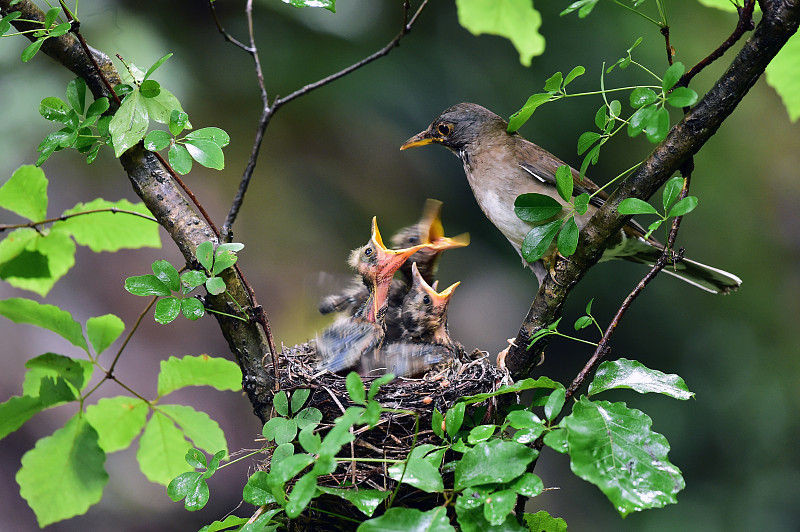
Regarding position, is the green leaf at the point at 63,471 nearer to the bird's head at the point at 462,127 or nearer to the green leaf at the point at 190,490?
the green leaf at the point at 190,490

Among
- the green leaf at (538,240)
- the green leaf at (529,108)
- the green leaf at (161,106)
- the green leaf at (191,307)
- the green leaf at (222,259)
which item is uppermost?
the green leaf at (161,106)

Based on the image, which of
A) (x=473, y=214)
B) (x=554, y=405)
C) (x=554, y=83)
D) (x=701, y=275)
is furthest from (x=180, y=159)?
(x=473, y=214)

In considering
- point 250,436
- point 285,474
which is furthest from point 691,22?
point 285,474

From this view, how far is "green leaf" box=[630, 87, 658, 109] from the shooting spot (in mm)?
1329

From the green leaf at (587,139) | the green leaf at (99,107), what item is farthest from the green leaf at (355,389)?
the green leaf at (99,107)

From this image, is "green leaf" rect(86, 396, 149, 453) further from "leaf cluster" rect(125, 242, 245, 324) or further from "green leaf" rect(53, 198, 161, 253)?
"leaf cluster" rect(125, 242, 245, 324)

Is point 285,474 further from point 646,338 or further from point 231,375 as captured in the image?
point 646,338

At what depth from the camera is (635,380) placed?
1.36 metres

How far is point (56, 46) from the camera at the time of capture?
1.78 metres

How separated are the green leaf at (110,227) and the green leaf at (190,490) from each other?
0.95 meters

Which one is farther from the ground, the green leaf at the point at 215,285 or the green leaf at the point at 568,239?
the green leaf at the point at 215,285

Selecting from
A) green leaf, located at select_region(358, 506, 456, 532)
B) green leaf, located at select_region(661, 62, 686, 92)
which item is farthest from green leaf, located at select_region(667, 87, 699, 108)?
green leaf, located at select_region(358, 506, 456, 532)

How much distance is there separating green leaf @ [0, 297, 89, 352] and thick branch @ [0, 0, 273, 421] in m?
0.39

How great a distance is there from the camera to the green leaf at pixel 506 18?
89.9 inches
